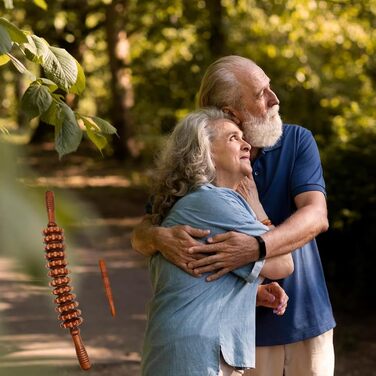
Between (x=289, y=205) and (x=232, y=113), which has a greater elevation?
(x=232, y=113)

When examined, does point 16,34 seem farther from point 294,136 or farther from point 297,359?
point 297,359

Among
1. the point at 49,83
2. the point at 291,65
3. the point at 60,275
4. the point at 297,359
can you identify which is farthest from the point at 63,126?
the point at 291,65

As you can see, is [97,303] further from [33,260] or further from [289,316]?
[33,260]

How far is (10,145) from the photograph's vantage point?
1392 mm

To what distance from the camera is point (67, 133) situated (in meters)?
2.30

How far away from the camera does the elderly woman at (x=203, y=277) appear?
237 centimetres

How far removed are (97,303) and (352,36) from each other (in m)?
6.47

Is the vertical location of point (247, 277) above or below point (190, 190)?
below

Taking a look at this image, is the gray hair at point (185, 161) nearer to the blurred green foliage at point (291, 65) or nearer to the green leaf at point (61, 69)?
the green leaf at point (61, 69)

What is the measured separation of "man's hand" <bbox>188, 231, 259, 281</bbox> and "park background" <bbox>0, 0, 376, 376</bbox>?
0.98ft

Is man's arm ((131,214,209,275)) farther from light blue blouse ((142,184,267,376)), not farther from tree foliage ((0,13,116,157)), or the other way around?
tree foliage ((0,13,116,157))

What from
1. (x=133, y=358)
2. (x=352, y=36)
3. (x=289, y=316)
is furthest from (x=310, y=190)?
(x=352, y=36)

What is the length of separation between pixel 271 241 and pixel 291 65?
9845mm

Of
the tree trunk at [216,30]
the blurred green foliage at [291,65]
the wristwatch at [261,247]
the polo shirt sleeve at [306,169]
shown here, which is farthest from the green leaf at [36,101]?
the tree trunk at [216,30]
